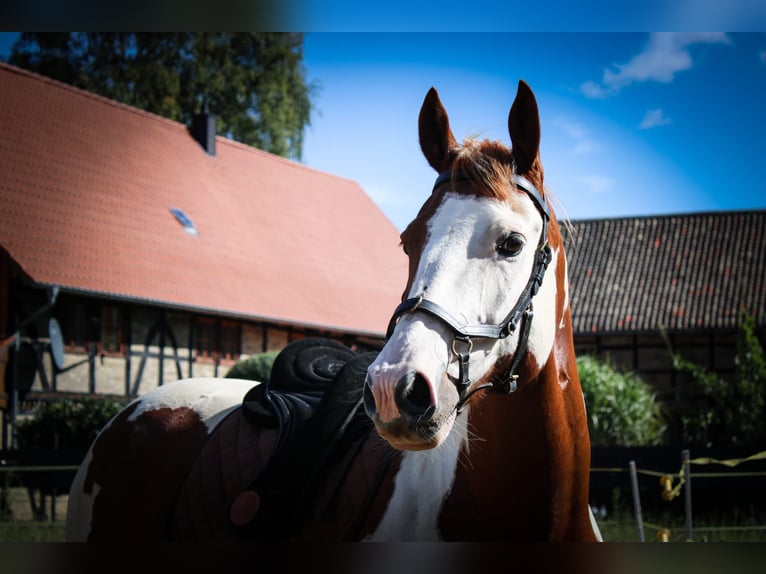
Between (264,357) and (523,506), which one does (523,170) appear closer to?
(523,506)

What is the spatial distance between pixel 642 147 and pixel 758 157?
1.74 m

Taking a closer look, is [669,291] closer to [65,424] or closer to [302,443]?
[65,424]

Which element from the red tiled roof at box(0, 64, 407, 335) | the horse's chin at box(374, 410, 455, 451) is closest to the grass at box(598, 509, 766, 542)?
the horse's chin at box(374, 410, 455, 451)

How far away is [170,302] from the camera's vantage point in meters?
12.3

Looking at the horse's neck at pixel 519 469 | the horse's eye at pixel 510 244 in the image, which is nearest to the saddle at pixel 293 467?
the horse's neck at pixel 519 469

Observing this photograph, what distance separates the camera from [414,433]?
1733 mm

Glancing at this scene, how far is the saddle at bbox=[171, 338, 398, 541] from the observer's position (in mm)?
2287

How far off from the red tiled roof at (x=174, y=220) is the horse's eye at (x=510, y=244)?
8.96 metres

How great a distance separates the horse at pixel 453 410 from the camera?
1830 mm

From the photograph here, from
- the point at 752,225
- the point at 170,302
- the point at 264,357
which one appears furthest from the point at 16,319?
the point at 752,225

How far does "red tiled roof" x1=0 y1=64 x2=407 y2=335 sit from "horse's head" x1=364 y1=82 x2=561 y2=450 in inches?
347

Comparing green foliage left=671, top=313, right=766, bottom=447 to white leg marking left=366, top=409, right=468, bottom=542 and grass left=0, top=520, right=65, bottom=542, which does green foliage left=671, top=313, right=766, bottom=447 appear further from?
white leg marking left=366, top=409, right=468, bottom=542
